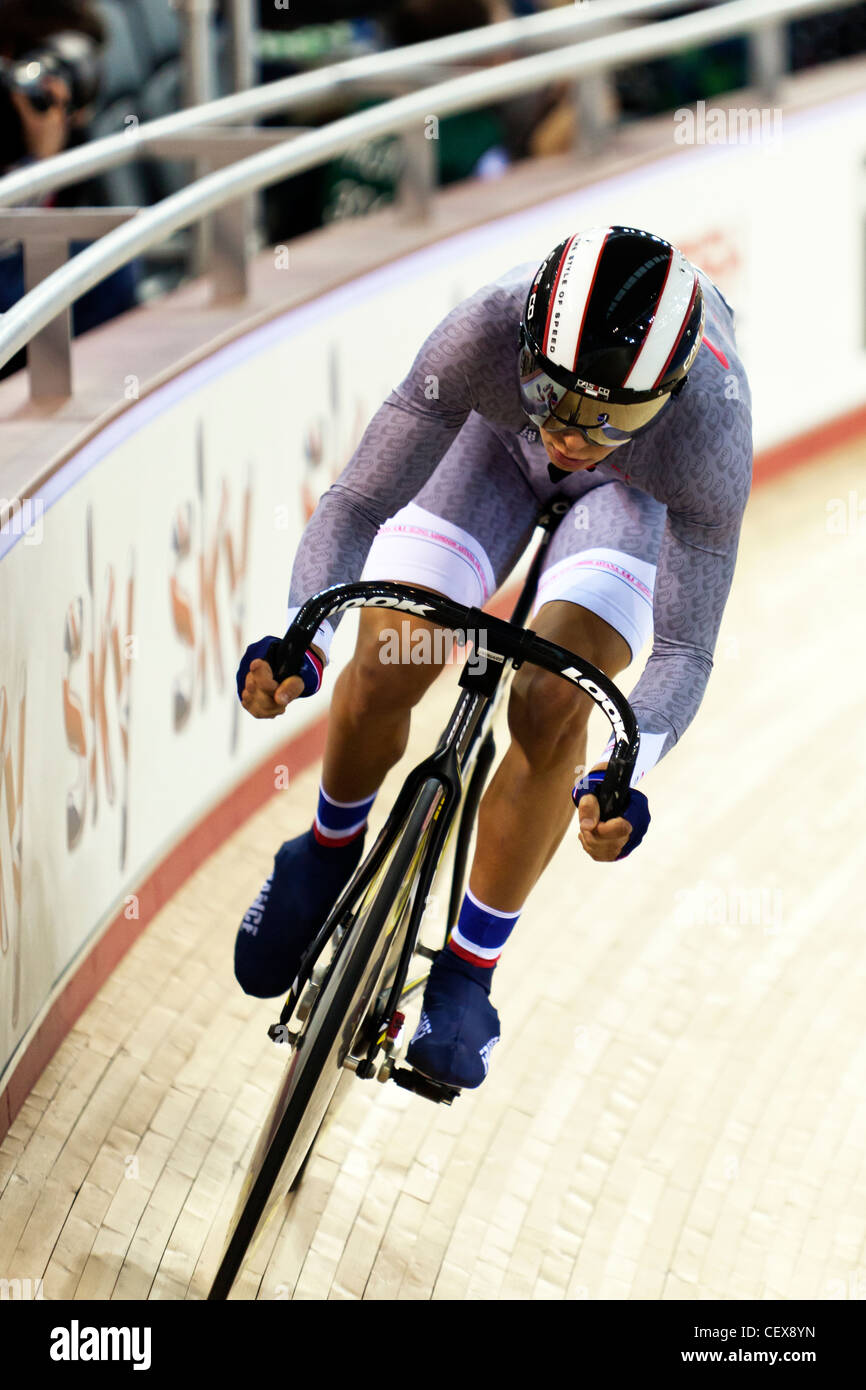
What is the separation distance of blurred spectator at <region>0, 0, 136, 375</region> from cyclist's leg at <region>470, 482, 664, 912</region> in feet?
6.04

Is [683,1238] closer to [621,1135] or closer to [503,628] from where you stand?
[621,1135]

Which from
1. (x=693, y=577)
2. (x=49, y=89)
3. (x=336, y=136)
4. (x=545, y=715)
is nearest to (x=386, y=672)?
(x=545, y=715)

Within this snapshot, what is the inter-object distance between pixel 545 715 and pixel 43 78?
241 cm

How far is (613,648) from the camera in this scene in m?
2.58

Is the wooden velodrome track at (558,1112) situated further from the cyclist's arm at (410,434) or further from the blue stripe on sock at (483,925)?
the cyclist's arm at (410,434)

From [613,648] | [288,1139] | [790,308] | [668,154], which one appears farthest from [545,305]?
[790,308]

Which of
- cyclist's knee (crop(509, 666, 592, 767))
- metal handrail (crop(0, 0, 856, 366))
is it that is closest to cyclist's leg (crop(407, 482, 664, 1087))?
cyclist's knee (crop(509, 666, 592, 767))

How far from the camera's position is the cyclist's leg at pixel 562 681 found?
251 cm

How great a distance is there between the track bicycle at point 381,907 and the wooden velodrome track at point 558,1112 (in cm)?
24

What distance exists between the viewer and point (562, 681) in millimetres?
2484

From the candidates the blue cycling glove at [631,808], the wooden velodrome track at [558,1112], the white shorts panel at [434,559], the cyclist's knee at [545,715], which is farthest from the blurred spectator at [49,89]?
the blue cycling glove at [631,808]

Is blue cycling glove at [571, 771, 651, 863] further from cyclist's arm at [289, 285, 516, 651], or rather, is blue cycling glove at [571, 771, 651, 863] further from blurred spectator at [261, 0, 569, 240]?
blurred spectator at [261, 0, 569, 240]

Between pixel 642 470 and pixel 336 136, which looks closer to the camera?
pixel 642 470

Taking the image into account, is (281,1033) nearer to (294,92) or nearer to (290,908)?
(290,908)
